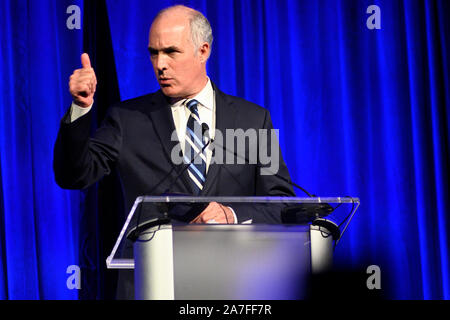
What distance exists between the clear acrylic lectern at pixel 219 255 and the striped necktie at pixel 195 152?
22.9 inches

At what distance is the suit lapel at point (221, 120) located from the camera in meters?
2.01

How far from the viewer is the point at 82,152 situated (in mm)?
1785

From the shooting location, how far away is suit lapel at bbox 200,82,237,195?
2.01m

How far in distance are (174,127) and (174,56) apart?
258 mm

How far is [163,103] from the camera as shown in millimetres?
2201

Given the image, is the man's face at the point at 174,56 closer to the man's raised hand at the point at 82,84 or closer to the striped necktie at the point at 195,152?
the striped necktie at the point at 195,152

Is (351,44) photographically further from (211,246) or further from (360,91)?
(211,246)

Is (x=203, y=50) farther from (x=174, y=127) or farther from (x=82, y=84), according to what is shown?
(x=82, y=84)

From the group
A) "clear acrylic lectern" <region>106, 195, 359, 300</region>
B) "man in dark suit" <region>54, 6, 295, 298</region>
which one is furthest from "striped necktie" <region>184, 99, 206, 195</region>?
"clear acrylic lectern" <region>106, 195, 359, 300</region>
